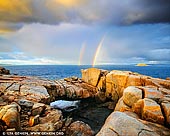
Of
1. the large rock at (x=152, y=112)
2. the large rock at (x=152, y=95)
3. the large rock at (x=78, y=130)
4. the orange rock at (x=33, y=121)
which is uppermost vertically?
the large rock at (x=152, y=95)

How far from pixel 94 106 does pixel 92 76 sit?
604cm

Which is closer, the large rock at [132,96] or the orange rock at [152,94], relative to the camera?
the orange rock at [152,94]

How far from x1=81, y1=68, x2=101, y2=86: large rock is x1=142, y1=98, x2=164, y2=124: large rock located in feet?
74.2

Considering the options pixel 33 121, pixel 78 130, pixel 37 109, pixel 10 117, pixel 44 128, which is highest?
pixel 10 117

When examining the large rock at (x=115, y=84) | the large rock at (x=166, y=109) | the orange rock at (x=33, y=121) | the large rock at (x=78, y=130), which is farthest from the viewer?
the large rock at (x=115, y=84)

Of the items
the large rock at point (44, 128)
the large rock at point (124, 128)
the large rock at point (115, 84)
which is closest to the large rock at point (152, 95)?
the large rock at point (124, 128)

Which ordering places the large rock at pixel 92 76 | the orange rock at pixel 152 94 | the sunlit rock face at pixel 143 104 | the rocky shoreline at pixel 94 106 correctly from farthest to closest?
the large rock at pixel 92 76, the orange rock at pixel 152 94, the rocky shoreline at pixel 94 106, the sunlit rock face at pixel 143 104

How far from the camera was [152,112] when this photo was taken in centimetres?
1283

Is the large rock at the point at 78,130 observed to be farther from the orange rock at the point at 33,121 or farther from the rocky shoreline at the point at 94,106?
the orange rock at the point at 33,121

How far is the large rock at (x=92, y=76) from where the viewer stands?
36.4 meters

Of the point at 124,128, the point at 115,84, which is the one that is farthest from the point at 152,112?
the point at 115,84

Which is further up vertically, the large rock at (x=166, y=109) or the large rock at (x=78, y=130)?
the large rock at (x=166, y=109)

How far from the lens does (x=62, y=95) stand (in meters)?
31.3

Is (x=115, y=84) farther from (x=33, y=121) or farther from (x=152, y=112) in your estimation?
(x=152, y=112)
